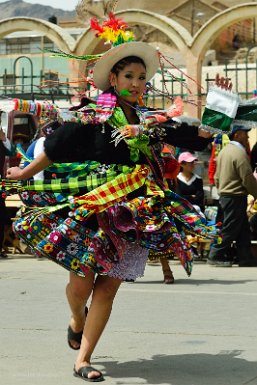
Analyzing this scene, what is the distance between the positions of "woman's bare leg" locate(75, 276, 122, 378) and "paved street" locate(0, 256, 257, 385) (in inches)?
5.9

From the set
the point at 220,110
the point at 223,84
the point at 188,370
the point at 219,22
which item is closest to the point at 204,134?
the point at 220,110

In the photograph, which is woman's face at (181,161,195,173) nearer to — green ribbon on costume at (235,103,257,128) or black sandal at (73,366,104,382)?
green ribbon on costume at (235,103,257,128)

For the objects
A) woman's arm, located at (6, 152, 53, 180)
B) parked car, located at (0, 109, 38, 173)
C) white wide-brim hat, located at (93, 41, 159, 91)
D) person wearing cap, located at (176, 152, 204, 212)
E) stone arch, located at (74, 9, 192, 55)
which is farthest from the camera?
stone arch, located at (74, 9, 192, 55)

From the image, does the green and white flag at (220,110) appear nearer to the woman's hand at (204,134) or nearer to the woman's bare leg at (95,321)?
the woman's hand at (204,134)

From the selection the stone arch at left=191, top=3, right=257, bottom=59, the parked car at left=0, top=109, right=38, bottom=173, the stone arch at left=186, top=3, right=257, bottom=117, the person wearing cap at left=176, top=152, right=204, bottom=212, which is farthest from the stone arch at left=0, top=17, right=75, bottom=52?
the person wearing cap at left=176, top=152, right=204, bottom=212

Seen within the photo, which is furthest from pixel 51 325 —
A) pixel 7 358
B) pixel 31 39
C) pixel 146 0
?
pixel 31 39

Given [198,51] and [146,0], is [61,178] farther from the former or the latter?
[146,0]

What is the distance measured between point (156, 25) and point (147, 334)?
57.9 feet

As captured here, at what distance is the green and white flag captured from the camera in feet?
21.5

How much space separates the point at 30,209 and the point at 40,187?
6.0 inches

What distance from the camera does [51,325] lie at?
8336mm

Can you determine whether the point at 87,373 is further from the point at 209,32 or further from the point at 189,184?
the point at 209,32

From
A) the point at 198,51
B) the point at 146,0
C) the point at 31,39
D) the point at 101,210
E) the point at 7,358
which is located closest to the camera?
the point at 101,210

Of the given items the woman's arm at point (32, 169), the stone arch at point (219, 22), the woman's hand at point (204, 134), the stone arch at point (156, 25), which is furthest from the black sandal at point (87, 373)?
the stone arch at point (219, 22)
